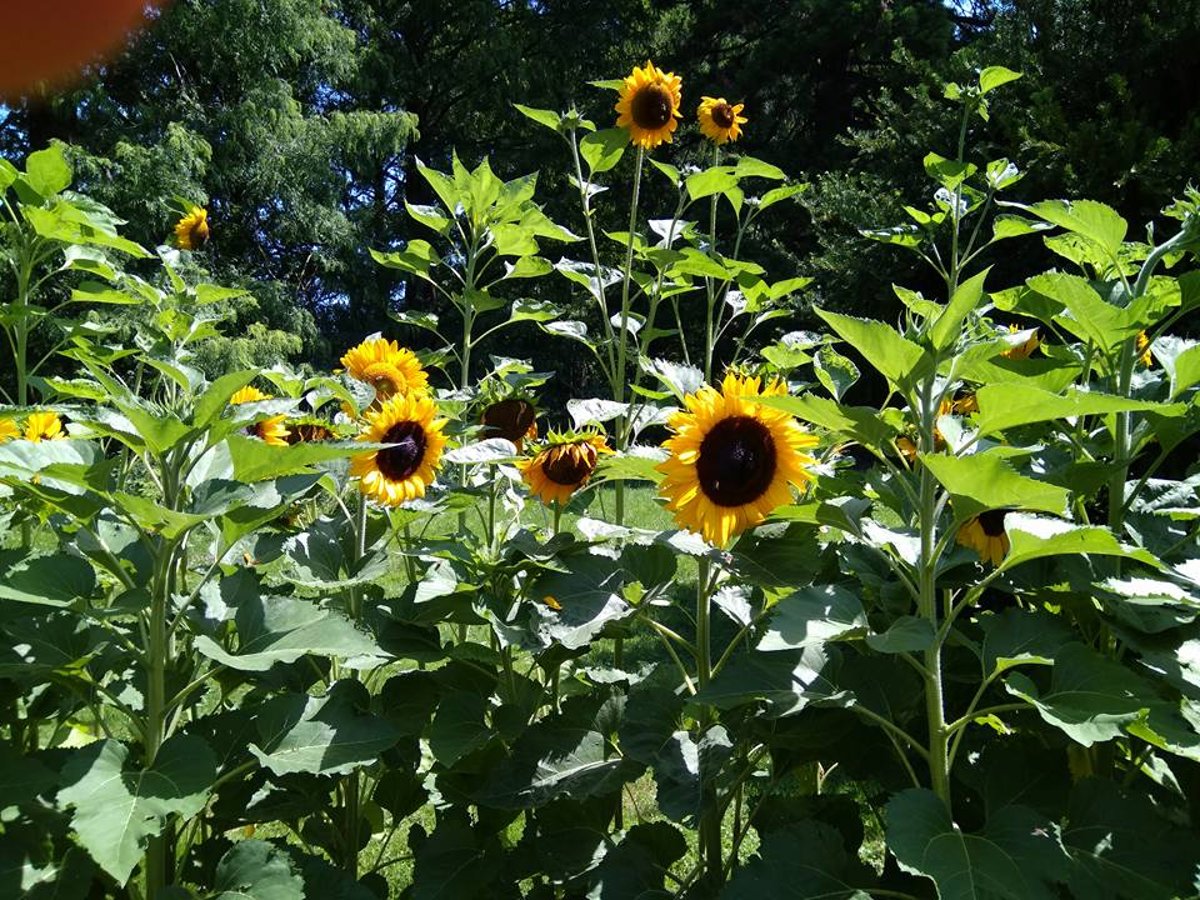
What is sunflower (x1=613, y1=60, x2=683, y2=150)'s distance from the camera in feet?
8.29

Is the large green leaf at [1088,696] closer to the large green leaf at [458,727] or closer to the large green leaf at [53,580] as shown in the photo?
the large green leaf at [458,727]

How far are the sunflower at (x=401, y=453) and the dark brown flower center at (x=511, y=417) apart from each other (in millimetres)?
312

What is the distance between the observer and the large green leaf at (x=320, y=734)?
130cm

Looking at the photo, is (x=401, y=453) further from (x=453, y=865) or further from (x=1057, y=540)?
(x=1057, y=540)

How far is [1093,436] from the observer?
1.74m

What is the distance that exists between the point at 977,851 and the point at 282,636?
884mm

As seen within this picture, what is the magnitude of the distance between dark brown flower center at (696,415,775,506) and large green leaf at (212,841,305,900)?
730mm

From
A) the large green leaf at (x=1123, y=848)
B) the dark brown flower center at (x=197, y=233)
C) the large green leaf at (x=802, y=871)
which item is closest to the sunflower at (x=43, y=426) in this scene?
the large green leaf at (x=802, y=871)

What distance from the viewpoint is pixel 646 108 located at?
2535 mm

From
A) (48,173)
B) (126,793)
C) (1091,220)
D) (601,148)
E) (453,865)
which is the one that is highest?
(48,173)

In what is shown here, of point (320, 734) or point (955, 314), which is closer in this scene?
point (955, 314)

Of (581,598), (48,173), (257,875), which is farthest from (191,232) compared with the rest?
(257,875)

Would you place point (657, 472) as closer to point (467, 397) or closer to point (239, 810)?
point (467, 397)

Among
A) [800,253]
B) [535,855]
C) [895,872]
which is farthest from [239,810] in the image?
[800,253]
